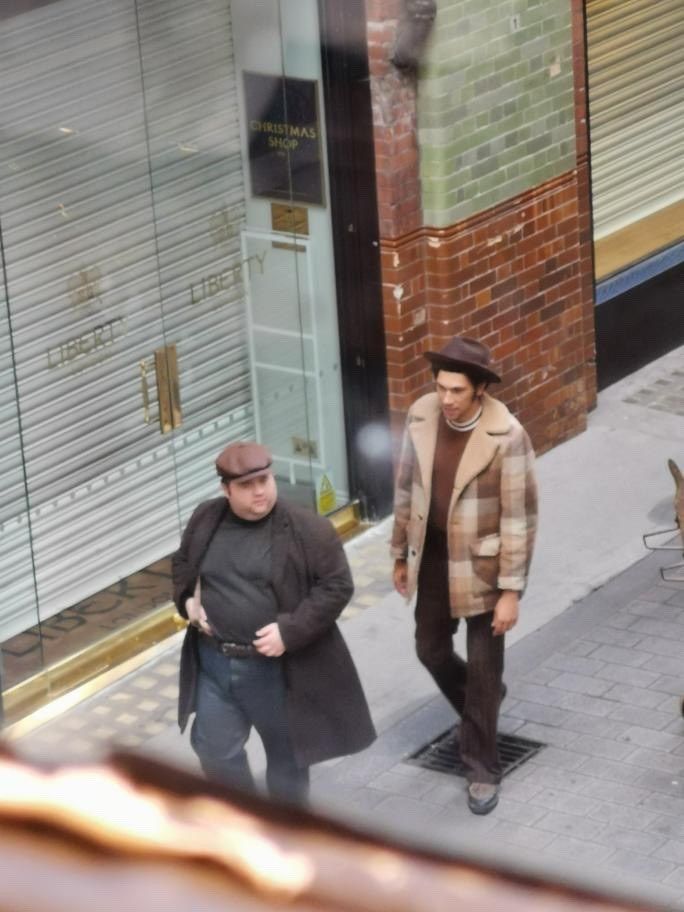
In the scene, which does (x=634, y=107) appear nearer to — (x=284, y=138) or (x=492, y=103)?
(x=492, y=103)

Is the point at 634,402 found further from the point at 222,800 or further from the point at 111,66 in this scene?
the point at 222,800

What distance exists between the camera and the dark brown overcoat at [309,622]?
538cm

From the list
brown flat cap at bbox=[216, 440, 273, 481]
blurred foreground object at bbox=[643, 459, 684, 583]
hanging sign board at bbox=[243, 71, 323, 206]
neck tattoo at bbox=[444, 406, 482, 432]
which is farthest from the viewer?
hanging sign board at bbox=[243, 71, 323, 206]

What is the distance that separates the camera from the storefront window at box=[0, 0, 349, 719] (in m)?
7.33

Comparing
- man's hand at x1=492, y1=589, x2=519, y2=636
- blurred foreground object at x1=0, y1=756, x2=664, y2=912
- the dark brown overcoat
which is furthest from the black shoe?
blurred foreground object at x1=0, y1=756, x2=664, y2=912

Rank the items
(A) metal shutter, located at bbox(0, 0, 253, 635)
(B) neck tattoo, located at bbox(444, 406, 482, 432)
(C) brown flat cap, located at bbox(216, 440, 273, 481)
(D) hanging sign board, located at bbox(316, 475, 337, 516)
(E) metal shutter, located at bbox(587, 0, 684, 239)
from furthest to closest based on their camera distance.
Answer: (E) metal shutter, located at bbox(587, 0, 684, 239) → (D) hanging sign board, located at bbox(316, 475, 337, 516) → (A) metal shutter, located at bbox(0, 0, 253, 635) → (B) neck tattoo, located at bbox(444, 406, 482, 432) → (C) brown flat cap, located at bbox(216, 440, 273, 481)

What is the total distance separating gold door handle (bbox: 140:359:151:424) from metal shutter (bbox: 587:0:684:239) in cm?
391

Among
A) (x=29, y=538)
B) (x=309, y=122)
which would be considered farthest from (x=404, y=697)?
(x=309, y=122)

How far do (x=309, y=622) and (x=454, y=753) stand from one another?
166 cm

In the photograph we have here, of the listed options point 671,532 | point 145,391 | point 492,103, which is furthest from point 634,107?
point 145,391

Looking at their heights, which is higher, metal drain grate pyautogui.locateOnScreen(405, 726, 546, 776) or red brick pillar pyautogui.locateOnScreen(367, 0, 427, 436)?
red brick pillar pyautogui.locateOnScreen(367, 0, 427, 436)

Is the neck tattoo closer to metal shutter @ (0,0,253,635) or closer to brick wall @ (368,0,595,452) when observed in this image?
metal shutter @ (0,0,253,635)

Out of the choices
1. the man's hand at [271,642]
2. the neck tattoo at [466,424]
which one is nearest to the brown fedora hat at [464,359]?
the neck tattoo at [466,424]

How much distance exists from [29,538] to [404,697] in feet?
5.60
